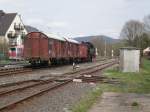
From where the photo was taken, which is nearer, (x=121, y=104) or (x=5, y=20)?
(x=121, y=104)

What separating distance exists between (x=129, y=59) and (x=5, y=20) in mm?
75584

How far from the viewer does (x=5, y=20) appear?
354ft

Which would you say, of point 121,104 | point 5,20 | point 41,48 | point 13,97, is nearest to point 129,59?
point 41,48

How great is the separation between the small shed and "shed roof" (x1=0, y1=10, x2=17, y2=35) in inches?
2752

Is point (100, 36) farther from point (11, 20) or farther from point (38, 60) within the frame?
point (38, 60)

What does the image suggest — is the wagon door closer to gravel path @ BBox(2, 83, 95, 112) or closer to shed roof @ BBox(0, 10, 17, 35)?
gravel path @ BBox(2, 83, 95, 112)

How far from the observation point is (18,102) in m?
13.9

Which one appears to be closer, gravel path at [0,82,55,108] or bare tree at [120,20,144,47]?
gravel path at [0,82,55,108]

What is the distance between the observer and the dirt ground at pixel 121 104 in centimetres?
1290

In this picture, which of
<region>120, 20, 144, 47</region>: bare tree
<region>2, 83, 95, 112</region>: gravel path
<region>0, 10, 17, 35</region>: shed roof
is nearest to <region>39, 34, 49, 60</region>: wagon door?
<region>2, 83, 95, 112</region>: gravel path

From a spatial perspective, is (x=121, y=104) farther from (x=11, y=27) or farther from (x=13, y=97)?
(x=11, y=27)

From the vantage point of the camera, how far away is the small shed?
36.1m

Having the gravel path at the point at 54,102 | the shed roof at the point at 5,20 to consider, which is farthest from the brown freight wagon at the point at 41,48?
the shed roof at the point at 5,20

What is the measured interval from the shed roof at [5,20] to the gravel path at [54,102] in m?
86.2
